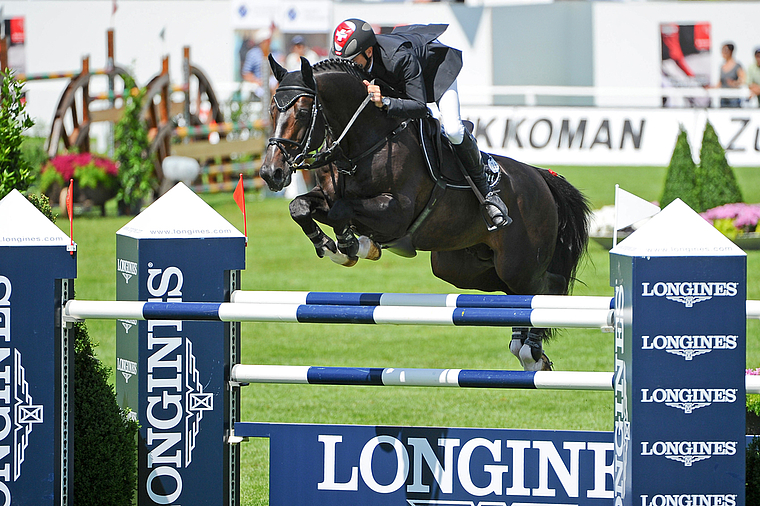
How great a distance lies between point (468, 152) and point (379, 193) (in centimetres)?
50

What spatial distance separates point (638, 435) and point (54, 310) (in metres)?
1.76

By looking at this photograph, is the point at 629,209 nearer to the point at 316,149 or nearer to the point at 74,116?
the point at 316,149

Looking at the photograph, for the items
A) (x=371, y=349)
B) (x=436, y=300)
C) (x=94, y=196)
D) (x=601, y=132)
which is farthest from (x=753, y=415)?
(x=94, y=196)

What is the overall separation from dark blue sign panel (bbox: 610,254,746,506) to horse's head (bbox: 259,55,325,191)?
1.74 meters

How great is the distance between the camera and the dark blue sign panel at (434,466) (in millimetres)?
3008

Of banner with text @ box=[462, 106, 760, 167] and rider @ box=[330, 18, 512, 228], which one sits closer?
rider @ box=[330, 18, 512, 228]

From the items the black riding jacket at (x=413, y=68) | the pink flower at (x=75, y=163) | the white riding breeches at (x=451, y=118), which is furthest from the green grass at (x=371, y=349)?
the black riding jacket at (x=413, y=68)

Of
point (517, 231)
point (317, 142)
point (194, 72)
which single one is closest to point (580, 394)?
point (517, 231)

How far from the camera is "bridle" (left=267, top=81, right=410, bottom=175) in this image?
3.94 m

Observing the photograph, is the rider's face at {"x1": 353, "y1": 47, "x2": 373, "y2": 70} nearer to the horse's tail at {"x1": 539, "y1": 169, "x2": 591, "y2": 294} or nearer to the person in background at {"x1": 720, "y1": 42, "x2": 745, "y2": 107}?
the horse's tail at {"x1": 539, "y1": 169, "x2": 591, "y2": 294}

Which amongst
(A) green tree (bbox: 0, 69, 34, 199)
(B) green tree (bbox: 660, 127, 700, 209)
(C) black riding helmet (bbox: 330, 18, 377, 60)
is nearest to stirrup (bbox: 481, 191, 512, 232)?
(C) black riding helmet (bbox: 330, 18, 377, 60)

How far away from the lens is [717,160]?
11.6 m

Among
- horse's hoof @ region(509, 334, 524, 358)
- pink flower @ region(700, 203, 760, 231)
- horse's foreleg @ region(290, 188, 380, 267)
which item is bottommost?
horse's hoof @ region(509, 334, 524, 358)

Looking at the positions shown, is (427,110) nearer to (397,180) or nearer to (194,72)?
(397,180)
